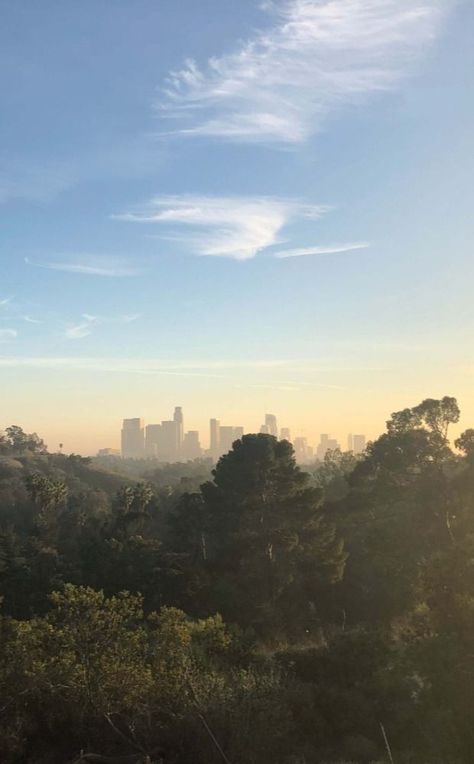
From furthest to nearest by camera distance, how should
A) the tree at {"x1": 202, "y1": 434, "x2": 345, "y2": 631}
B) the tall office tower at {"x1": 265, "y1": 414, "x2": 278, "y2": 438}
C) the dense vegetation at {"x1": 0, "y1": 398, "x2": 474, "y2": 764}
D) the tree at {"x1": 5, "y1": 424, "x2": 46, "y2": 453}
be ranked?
1. the tall office tower at {"x1": 265, "y1": 414, "x2": 278, "y2": 438}
2. the tree at {"x1": 5, "y1": 424, "x2": 46, "y2": 453}
3. the tree at {"x1": 202, "y1": 434, "x2": 345, "y2": 631}
4. the dense vegetation at {"x1": 0, "y1": 398, "x2": 474, "y2": 764}

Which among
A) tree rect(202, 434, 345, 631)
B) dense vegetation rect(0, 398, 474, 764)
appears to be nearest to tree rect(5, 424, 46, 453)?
dense vegetation rect(0, 398, 474, 764)

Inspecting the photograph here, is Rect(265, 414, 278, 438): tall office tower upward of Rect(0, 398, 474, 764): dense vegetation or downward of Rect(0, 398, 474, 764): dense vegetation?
upward

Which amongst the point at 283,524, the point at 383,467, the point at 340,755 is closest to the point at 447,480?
the point at 383,467

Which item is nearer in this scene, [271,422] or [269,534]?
[269,534]

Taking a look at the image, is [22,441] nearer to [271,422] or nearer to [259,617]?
[271,422]

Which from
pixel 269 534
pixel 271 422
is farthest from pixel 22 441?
pixel 269 534

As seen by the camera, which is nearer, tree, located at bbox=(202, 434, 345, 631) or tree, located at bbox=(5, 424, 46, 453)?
tree, located at bbox=(202, 434, 345, 631)

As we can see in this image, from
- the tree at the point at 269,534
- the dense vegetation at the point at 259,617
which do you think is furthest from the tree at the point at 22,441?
the tree at the point at 269,534

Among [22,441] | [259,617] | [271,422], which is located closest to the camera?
[259,617]

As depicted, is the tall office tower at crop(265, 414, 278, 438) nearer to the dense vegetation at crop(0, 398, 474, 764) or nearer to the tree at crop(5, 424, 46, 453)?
the tree at crop(5, 424, 46, 453)

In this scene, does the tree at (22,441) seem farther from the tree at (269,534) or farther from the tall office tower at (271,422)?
the tree at (269,534)
